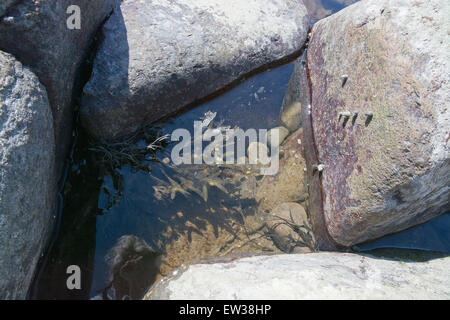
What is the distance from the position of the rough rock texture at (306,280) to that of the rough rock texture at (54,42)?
5.44 feet

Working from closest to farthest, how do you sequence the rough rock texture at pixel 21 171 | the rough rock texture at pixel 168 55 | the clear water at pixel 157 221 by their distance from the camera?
1. the rough rock texture at pixel 21 171
2. the clear water at pixel 157 221
3. the rough rock texture at pixel 168 55

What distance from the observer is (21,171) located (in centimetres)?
218

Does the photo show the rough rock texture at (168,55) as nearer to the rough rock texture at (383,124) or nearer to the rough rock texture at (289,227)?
the rough rock texture at (383,124)

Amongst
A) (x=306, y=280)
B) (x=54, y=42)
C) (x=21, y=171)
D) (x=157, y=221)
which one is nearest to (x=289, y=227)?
(x=306, y=280)

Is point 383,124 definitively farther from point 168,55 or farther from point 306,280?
point 168,55

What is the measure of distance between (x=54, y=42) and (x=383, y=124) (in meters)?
2.54

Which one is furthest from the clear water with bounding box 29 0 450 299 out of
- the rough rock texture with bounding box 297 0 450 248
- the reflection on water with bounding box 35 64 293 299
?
the rough rock texture with bounding box 297 0 450 248

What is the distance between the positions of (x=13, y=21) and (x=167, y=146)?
5.42ft

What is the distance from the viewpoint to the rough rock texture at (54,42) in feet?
7.43

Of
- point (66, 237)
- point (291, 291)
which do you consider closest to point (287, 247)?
point (291, 291)

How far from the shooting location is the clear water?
2754 millimetres

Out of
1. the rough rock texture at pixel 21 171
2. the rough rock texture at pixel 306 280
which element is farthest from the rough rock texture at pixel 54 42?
the rough rock texture at pixel 306 280

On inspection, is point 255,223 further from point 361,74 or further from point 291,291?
point 361,74

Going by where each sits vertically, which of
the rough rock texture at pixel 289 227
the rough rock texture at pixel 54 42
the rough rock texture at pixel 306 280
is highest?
the rough rock texture at pixel 54 42
